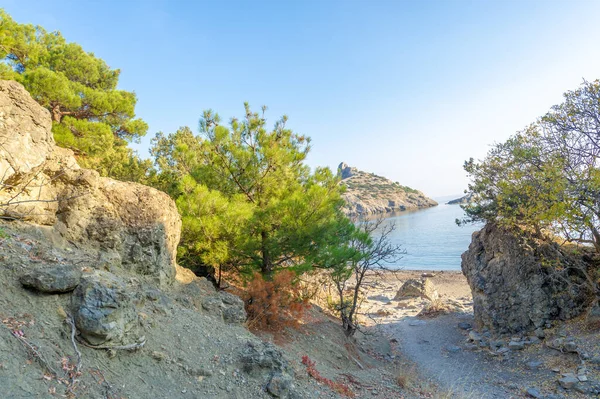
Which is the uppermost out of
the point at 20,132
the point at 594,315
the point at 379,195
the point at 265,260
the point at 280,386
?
the point at 379,195

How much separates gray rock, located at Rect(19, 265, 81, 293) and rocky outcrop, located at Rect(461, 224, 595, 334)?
12.1 metres

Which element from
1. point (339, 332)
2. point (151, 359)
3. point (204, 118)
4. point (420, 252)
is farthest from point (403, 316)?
point (420, 252)

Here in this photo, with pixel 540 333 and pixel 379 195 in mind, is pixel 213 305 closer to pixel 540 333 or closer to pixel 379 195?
pixel 540 333

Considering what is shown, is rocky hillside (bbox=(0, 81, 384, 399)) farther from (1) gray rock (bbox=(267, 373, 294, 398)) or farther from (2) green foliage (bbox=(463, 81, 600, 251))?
(2) green foliage (bbox=(463, 81, 600, 251))

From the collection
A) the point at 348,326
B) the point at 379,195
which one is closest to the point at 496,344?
the point at 348,326

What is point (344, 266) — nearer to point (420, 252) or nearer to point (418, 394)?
point (418, 394)

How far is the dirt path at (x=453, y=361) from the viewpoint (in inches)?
351

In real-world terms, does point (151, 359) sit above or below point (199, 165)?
below

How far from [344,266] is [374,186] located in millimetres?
129306

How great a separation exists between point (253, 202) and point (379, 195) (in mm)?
116658

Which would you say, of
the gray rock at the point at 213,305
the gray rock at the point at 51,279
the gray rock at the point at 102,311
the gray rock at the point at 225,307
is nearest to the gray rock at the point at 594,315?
the gray rock at the point at 225,307

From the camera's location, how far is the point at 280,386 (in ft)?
16.8

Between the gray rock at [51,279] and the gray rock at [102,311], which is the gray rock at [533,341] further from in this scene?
the gray rock at [51,279]

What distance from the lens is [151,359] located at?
15.1ft
